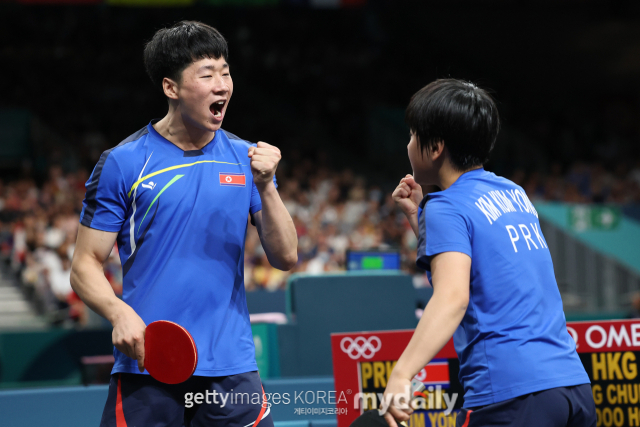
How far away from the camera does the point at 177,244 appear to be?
88.3 inches

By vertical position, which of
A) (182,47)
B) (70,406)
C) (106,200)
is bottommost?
(70,406)

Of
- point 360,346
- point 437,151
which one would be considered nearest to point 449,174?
point 437,151

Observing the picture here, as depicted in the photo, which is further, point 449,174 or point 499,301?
point 449,174

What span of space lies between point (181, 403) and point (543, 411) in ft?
3.49

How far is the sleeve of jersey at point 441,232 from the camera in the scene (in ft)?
6.00

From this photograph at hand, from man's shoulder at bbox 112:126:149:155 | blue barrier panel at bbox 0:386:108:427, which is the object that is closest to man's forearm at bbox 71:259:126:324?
man's shoulder at bbox 112:126:149:155

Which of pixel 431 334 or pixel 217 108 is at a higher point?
pixel 217 108

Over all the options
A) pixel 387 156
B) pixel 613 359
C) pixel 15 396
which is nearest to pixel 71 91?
pixel 387 156

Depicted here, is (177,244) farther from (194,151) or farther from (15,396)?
(15,396)

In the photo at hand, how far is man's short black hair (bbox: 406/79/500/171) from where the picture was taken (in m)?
1.96

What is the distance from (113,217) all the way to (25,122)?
14397 mm

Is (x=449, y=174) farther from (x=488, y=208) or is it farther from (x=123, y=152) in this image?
(x=123, y=152)

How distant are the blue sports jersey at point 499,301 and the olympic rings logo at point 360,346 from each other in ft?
4.68

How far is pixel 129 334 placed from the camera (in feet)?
6.71
